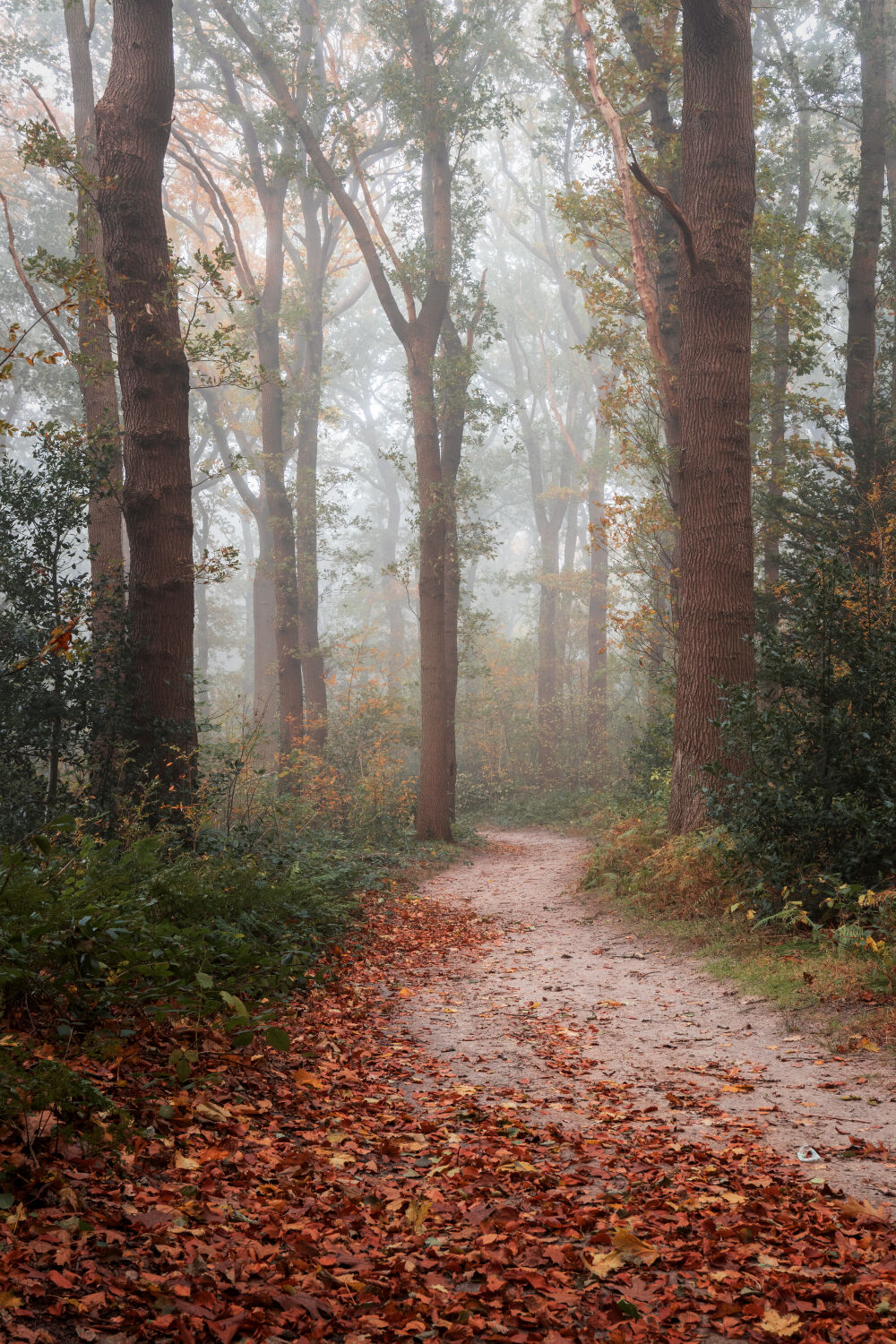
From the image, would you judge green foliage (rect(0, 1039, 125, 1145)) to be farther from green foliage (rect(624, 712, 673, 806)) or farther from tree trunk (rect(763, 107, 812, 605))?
green foliage (rect(624, 712, 673, 806))

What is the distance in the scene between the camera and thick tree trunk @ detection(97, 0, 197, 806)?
833 centimetres

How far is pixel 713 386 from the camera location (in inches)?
345

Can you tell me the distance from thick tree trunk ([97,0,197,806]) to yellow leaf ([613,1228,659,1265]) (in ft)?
20.6

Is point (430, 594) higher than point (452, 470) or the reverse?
the reverse

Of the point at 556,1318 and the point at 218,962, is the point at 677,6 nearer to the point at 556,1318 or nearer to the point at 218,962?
the point at 218,962

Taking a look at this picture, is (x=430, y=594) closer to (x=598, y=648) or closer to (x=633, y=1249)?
(x=598, y=648)

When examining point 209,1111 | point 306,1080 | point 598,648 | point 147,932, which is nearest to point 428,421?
point 598,648

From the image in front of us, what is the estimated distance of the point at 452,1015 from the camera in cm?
552

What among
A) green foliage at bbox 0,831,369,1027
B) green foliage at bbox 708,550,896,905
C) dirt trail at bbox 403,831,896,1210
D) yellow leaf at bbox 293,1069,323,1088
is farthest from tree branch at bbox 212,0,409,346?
yellow leaf at bbox 293,1069,323,1088

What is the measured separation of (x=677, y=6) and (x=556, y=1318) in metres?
13.2

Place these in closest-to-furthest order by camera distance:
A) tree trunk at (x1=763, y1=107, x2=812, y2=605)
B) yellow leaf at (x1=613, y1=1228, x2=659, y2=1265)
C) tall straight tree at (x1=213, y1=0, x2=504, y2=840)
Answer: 1. yellow leaf at (x1=613, y1=1228, x2=659, y2=1265)
2. tree trunk at (x1=763, y1=107, x2=812, y2=605)
3. tall straight tree at (x1=213, y1=0, x2=504, y2=840)

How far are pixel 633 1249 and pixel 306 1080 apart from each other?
72.8 inches

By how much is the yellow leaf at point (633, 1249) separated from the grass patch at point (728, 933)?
2347 mm

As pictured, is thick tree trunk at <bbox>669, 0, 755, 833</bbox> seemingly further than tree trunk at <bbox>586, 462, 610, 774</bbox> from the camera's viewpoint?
No
